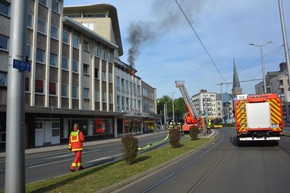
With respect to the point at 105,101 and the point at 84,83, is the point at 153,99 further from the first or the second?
the point at 84,83

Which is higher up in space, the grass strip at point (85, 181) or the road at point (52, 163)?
the grass strip at point (85, 181)

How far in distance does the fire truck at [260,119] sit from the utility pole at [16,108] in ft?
48.7

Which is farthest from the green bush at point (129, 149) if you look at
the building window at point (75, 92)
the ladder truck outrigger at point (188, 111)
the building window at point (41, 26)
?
the ladder truck outrigger at point (188, 111)

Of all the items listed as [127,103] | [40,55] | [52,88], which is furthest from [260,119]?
[127,103]

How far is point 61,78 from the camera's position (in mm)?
32719

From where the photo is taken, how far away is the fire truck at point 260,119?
59.8 ft

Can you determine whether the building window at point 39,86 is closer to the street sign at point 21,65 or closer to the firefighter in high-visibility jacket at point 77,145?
the firefighter in high-visibility jacket at point 77,145

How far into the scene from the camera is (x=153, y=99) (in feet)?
256

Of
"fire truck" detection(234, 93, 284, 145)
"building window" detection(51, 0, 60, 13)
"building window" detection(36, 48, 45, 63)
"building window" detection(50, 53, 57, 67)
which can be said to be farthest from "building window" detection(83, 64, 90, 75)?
"fire truck" detection(234, 93, 284, 145)

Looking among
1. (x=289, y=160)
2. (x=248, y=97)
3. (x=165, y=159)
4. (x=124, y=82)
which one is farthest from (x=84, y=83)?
(x=289, y=160)

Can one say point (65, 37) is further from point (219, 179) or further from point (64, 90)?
point (219, 179)

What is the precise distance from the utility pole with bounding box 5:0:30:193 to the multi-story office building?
708 inches

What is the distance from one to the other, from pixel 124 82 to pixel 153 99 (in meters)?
26.4

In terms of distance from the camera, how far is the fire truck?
18234 millimetres
